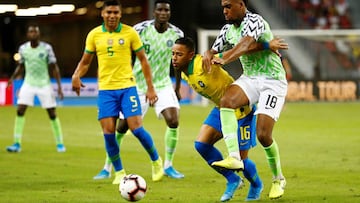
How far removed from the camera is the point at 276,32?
127ft

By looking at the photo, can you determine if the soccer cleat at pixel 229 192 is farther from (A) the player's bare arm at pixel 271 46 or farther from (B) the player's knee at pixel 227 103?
(A) the player's bare arm at pixel 271 46

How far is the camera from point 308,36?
38875 mm

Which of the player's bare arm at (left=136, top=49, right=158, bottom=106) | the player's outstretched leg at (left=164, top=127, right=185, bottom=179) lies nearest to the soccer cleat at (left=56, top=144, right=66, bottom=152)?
the player's outstretched leg at (left=164, top=127, right=185, bottom=179)

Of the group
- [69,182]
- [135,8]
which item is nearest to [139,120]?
[69,182]

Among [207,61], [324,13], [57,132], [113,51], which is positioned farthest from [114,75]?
[324,13]

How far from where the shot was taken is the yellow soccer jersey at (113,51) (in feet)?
42.8

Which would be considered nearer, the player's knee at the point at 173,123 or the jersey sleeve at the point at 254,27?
the jersey sleeve at the point at 254,27

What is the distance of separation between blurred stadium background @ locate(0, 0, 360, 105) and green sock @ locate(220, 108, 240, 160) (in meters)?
25.6

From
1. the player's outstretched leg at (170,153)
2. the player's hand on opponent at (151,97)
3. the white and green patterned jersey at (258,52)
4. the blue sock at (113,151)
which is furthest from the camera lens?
the player's outstretched leg at (170,153)

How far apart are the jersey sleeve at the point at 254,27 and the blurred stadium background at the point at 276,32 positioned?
25.5 meters

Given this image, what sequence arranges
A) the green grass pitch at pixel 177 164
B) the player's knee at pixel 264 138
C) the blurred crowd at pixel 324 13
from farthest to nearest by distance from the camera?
1. the blurred crowd at pixel 324 13
2. the green grass pitch at pixel 177 164
3. the player's knee at pixel 264 138

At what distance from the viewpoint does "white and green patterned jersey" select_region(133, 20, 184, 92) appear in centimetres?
1464


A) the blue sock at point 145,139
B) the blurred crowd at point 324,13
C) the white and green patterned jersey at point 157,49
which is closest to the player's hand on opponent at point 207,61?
the blue sock at point 145,139

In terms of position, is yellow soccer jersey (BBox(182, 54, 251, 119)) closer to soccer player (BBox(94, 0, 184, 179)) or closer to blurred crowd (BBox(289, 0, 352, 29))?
soccer player (BBox(94, 0, 184, 179))
